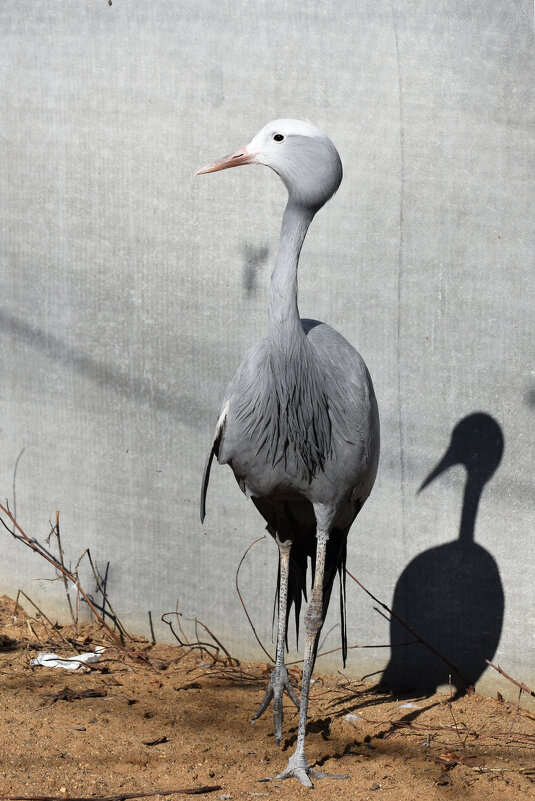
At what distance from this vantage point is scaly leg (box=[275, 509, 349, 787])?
3131 mm

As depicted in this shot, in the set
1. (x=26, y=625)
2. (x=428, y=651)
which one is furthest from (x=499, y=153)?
(x=26, y=625)

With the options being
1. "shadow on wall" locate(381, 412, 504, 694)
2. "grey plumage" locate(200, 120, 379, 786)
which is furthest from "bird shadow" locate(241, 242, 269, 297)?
"shadow on wall" locate(381, 412, 504, 694)

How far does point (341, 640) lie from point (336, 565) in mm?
646

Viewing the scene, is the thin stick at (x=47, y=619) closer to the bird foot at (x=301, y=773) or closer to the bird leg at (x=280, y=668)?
the bird leg at (x=280, y=668)

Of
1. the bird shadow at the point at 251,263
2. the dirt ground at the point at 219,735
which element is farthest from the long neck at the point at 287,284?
the dirt ground at the point at 219,735

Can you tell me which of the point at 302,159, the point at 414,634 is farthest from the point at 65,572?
the point at 302,159

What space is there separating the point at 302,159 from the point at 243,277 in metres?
1.23

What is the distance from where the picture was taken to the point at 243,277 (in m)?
4.05

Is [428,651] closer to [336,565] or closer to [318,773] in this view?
[336,565]

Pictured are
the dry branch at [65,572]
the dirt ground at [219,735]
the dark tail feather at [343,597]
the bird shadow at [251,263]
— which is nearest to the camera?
the dirt ground at [219,735]

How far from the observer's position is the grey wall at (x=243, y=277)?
3762 mm

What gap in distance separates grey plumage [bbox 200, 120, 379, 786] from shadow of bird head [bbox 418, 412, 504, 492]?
68cm

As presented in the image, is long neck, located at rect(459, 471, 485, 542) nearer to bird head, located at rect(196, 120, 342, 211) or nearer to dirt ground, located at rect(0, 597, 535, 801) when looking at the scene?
dirt ground, located at rect(0, 597, 535, 801)

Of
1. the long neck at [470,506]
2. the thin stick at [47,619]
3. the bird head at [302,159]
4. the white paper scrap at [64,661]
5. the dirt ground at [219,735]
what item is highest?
the bird head at [302,159]
